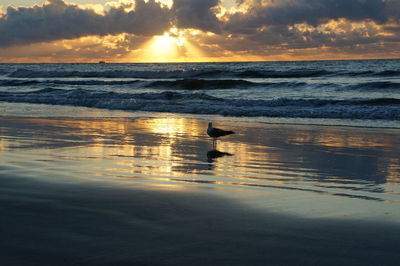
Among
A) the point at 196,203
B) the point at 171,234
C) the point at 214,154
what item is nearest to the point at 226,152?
the point at 214,154

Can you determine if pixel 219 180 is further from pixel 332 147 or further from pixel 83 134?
pixel 83 134

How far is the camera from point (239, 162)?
8281mm

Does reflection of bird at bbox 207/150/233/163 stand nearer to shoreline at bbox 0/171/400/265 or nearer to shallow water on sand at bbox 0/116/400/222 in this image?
shallow water on sand at bbox 0/116/400/222

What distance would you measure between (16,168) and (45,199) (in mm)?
2052

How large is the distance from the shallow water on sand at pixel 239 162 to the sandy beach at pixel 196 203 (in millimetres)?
25

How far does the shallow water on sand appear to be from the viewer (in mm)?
5742

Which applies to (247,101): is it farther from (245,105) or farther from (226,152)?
(226,152)

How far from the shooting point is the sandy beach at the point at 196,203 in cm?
385

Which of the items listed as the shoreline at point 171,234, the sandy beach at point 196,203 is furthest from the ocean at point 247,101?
the shoreline at point 171,234

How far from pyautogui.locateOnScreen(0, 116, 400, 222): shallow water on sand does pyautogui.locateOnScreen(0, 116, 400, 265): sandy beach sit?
0.03 metres

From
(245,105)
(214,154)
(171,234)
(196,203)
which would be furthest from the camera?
(245,105)

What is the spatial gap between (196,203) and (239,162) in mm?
3039

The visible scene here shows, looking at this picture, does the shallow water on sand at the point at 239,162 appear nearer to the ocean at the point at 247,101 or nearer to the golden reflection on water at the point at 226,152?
the golden reflection on water at the point at 226,152

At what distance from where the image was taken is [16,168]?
713cm
